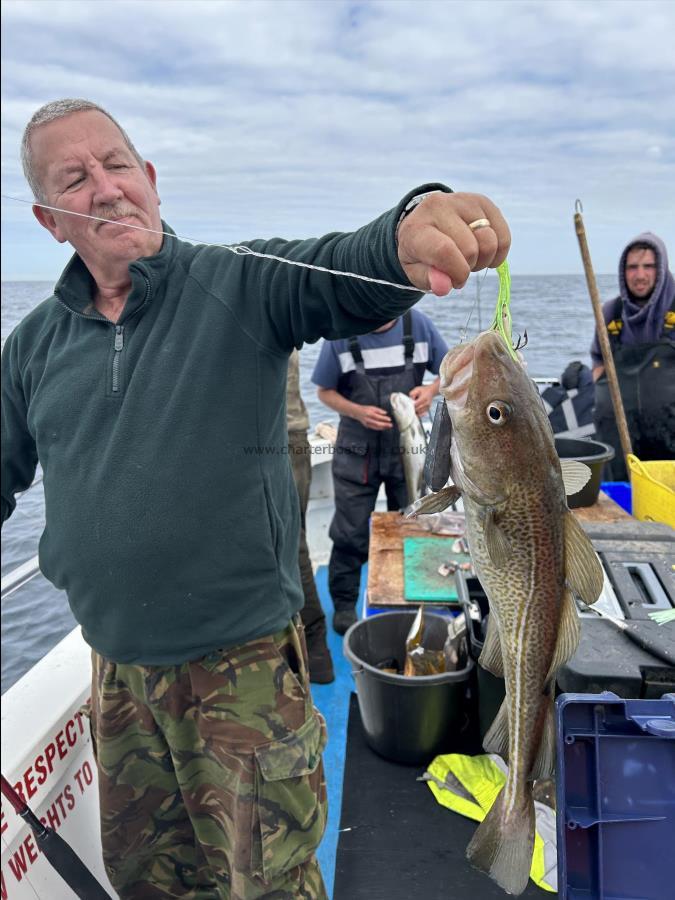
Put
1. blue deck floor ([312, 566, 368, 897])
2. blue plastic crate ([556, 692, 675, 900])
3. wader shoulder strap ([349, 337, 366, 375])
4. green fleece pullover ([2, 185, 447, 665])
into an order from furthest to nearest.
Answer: wader shoulder strap ([349, 337, 366, 375])
blue deck floor ([312, 566, 368, 897])
green fleece pullover ([2, 185, 447, 665])
blue plastic crate ([556, 692, 675, 900])

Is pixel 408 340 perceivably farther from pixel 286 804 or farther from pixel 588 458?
pixel 286 804

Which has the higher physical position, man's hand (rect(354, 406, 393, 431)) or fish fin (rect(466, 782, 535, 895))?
man's hand (rect(354, 406, 393, 431))

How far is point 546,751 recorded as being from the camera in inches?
57.8

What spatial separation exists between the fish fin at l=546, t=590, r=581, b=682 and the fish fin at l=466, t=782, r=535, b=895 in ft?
1.01

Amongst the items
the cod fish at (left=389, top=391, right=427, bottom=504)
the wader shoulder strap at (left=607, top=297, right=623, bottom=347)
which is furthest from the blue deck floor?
the wader shoulder strap at (left=607, top=297, right=623, bottom=347)

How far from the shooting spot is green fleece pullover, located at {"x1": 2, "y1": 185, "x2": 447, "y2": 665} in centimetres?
186

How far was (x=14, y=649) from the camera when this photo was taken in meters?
5.90

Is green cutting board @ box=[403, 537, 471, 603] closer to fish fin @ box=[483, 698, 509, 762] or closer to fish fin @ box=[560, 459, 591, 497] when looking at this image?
fish fin @ box=[483, 698, 509, 762]

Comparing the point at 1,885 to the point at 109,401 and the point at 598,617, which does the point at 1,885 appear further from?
the point at 598,617

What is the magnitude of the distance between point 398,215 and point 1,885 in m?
2.33

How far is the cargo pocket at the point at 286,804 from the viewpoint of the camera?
1936mm

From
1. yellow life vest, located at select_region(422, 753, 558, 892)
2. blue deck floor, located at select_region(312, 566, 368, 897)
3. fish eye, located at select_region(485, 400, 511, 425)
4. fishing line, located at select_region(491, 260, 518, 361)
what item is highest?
fishing line, located at select_region(491, 260, 518, 361)

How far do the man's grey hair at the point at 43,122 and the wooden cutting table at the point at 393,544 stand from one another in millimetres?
2191

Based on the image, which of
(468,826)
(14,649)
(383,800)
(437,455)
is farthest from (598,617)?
(14,649)
